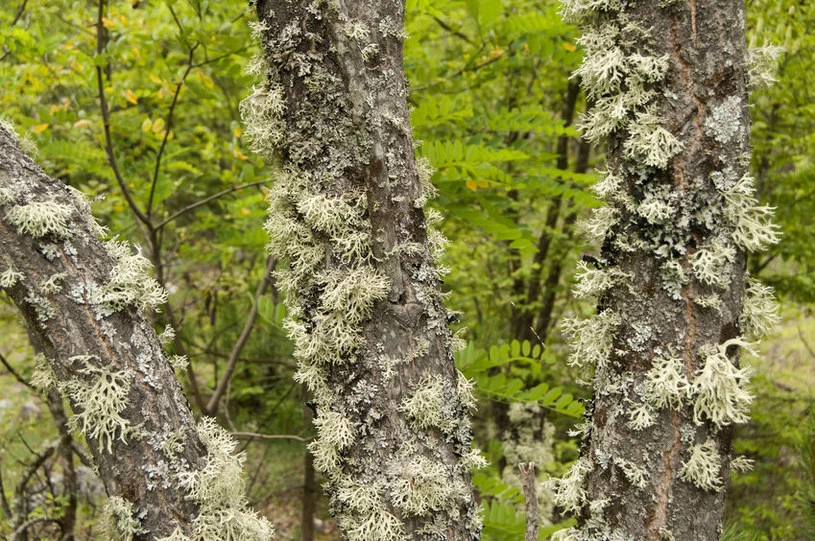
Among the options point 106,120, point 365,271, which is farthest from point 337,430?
point 106,120

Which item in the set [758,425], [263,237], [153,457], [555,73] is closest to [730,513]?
[758,425]

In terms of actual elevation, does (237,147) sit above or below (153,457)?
above

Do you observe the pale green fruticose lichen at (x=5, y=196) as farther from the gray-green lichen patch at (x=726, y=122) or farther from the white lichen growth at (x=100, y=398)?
the gray-green lichen patch at (x=726, y=122)

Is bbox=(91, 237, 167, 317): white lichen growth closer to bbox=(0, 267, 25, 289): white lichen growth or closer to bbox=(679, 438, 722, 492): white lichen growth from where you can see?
bbox=(0, 267, 25, 289): white lichen growth

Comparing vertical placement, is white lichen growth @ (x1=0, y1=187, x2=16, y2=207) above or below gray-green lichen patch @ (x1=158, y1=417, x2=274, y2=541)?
above

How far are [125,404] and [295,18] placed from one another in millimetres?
1017

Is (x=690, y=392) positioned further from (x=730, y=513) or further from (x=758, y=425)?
(x=758, y=425)

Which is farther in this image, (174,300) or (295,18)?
(174,300)

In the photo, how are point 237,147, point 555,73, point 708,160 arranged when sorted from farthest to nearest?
point 555,73, point 237,147, point 708,160

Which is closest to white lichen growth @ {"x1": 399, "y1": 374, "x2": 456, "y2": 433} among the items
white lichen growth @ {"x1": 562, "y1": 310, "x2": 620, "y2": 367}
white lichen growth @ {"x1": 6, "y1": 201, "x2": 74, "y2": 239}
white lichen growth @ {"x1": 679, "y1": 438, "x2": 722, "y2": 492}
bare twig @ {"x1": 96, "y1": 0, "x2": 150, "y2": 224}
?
white lichen growth @ {"x1": 562, "y1": 310, "x2": 620, "y2": 367}

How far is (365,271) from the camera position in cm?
155

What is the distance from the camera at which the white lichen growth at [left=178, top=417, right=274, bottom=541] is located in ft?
4.95

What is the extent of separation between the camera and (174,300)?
7.10 m

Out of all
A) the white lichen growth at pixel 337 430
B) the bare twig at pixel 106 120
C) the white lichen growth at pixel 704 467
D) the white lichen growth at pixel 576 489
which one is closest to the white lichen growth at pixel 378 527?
the white lichen growth at pixel 337 430
